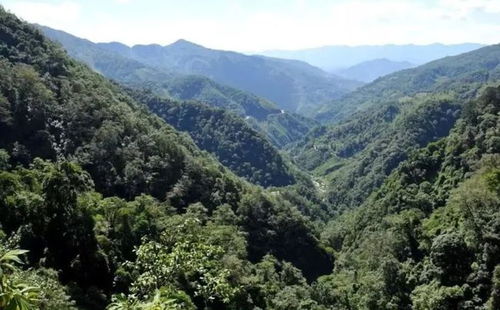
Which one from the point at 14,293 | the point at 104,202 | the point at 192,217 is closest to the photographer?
the point at 14,293

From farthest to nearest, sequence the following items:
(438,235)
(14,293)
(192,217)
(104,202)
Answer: (438,235)
(104,202)
(192,217)
(14,293)

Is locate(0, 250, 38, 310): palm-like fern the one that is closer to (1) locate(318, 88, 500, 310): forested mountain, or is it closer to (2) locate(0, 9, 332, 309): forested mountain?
(2) locate(0, 9, 332, 309): forested mountain

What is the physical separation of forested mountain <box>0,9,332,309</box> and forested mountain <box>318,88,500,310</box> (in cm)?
926

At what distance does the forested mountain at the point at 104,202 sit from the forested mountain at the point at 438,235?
9.26 metres

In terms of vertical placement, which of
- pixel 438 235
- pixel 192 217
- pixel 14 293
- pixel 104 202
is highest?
pixel 14 293

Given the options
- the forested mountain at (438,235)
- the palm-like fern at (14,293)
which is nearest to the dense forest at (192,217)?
the forested mountain at (438,235)

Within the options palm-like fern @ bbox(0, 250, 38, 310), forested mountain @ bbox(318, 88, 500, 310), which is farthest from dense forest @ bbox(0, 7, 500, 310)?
palm-like fern @ bbox(0, 250, 38, 310)

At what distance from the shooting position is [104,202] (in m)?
61.8

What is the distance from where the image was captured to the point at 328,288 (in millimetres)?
69688

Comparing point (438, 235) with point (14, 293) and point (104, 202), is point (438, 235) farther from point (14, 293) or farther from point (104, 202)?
point (14, 293)

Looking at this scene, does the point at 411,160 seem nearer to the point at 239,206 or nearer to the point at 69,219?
the point at 239,206

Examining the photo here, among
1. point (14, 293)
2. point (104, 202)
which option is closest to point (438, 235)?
point (104, 202)

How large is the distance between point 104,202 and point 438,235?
146 feet

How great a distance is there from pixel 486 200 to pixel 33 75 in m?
75.4
